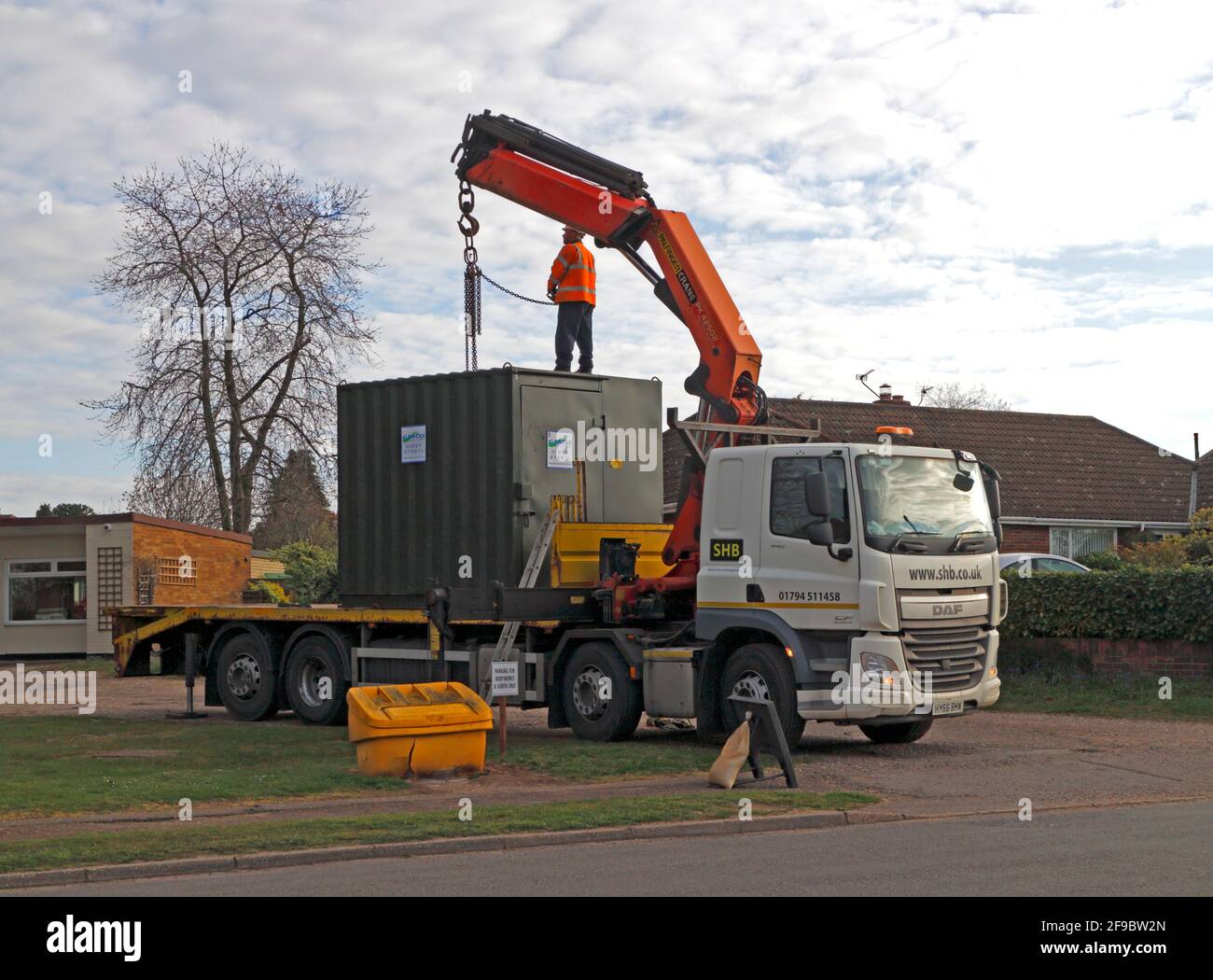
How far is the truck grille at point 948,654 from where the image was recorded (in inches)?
554

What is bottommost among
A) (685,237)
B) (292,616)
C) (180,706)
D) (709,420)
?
(180,706)

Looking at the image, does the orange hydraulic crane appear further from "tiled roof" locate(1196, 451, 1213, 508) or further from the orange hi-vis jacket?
"tiled roof" locate(1196, 451, 1213, 508)

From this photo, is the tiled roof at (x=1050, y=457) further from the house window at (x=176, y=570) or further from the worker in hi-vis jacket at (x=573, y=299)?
the worker in hi-vis jacket at (x=573, y=299)

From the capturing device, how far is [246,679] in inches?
795

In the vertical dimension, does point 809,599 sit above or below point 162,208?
below

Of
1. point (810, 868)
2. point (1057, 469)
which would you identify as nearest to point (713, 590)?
point (810, 868)

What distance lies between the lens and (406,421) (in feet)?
60.1

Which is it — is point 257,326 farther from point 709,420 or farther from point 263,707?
point 709,420

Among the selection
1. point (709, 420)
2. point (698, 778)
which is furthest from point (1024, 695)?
point (698, 778)

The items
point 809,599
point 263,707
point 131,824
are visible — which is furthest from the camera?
point 263,707

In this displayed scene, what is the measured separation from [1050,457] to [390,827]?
29.6m
